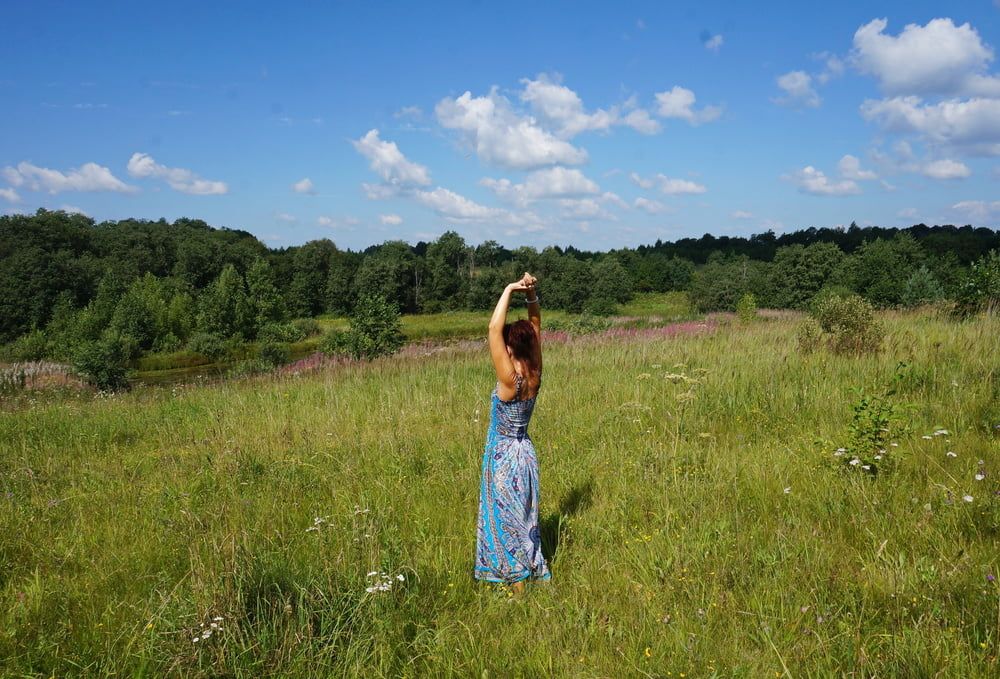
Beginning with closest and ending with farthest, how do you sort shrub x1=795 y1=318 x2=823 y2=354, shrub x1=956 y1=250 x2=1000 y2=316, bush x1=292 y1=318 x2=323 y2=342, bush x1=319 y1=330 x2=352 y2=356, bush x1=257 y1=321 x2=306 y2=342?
shrub x1=795 y1=318 x2=823 y2=354
shrub x1=956 y1=250 x2=1000 y2=316
bush x1=319 y1=330 x2=352 y2=356
bush x1=257 y1=321 x2=306 y2=342
bush x1=292 y1=318 x2=323 y2=342

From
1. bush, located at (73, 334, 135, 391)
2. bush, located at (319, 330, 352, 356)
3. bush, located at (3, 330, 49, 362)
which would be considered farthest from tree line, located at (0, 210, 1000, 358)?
bush, located at (73, 334, 135, 391)

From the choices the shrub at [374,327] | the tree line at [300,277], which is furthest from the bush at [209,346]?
the shrub at [374,327]

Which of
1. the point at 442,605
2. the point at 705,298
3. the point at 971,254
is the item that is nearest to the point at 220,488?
the point at 442,605

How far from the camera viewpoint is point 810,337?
32.7 feet

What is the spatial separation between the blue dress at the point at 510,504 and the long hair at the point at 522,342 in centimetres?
15

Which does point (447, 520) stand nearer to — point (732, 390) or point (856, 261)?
point (732, 390)

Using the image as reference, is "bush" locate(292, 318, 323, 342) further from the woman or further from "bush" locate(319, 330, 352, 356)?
the woman

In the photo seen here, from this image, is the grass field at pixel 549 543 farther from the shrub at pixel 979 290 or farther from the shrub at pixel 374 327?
the shrub at pixel 374 327

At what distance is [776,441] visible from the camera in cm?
550

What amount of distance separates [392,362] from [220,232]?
11280 cm

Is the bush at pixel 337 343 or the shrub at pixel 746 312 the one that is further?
the shrub at pixel 746 312

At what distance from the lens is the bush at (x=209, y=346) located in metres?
50.1

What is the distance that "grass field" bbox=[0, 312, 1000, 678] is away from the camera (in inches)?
105

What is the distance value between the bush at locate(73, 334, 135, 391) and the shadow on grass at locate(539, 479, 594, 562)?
2474 cm
